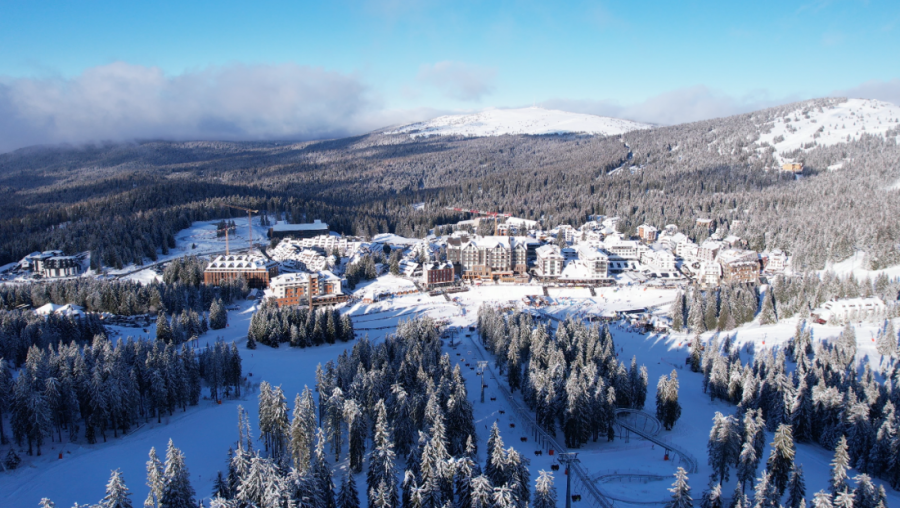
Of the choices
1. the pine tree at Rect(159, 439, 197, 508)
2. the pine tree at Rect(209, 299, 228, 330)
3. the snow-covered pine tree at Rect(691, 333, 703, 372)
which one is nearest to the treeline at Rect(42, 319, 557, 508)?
the pine tree at Rect(159, 439, 197, 508)

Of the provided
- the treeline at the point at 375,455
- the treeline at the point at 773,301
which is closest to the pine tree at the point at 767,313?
the treeline at the point at 773,301

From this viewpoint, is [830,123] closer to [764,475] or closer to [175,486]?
[764,475]

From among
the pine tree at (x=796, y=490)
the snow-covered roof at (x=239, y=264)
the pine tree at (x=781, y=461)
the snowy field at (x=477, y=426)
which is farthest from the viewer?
the snow-covered roof at (x=239, y=264)

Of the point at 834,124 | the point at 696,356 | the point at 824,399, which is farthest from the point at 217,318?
the point at 834,124

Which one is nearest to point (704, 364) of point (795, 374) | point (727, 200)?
point (795, 374)

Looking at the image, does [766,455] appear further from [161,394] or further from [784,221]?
[784,221]

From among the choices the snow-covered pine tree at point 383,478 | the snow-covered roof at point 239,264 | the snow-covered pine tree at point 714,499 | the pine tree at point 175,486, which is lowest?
the snow-covered pine tree at point 714,499

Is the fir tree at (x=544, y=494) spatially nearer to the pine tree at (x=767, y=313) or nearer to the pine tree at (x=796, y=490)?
the pine tree at (x=796, y=490)
